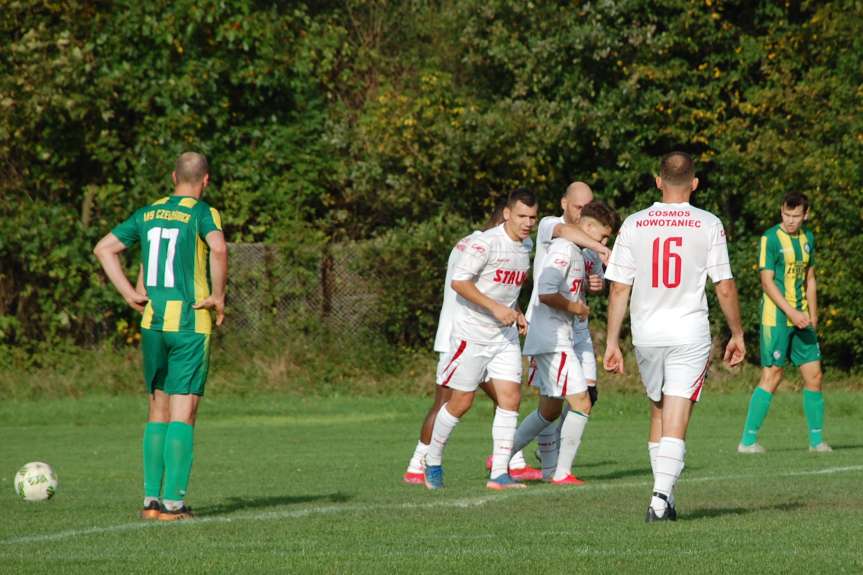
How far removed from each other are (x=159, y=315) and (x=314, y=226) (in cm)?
1906

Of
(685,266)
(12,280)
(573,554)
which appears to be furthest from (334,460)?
(12,280)

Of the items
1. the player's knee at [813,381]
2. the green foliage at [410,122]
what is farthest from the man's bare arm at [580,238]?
the green foliage at [410,122]

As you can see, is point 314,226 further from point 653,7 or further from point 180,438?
point 180,438

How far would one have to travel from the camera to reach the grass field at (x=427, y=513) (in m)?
6.94

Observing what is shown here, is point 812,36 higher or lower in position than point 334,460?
higher

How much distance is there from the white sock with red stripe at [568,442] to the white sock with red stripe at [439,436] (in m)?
0.85

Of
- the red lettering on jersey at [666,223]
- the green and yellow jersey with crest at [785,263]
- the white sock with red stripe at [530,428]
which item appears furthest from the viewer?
the green and yellow jersey with crest at [785,263]

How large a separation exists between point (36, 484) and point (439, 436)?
291 cm

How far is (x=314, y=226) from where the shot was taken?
2794 cm

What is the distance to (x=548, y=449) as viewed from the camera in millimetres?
11797

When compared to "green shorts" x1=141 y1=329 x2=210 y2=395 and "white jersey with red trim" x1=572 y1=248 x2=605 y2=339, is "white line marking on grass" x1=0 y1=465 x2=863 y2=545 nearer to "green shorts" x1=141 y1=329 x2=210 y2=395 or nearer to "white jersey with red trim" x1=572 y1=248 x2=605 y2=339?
"green shorts" x1=141 y1=329 x2=210 y2=395

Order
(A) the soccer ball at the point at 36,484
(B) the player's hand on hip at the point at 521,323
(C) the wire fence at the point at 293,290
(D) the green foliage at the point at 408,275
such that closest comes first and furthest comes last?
(A) the soccer ball at the point at 36,484
(B) the player's hand on hip at the point at 521,323
(C) the wire fence at the point at 293,290
(D) the green foliage at the point at 408,275

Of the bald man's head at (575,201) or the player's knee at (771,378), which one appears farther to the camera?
the player's knee at (771,378)

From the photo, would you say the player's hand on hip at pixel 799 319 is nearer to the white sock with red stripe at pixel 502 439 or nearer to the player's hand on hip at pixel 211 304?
the white sock with red stripe at pixel 502 439
